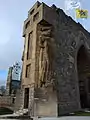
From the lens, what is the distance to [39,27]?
1171 centimetres

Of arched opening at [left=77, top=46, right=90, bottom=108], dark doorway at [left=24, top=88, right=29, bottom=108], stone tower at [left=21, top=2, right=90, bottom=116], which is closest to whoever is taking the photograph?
stone tower at [left=21, top=2, right=90, bottom=116]

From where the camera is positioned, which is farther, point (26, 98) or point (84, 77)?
point (84, 77)

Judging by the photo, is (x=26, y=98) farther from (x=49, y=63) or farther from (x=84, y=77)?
(x=84, y=77)

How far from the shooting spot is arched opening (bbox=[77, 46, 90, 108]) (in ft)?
52.6

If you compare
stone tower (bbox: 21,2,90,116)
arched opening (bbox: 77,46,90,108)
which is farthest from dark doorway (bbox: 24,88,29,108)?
arched opening (bbox: 77,46,90,108)

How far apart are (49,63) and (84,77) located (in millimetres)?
7655

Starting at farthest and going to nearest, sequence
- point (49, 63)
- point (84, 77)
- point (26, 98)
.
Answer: point (84, 77), point (26, 98), point (49, 63)

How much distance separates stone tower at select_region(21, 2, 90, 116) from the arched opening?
3.49 metres

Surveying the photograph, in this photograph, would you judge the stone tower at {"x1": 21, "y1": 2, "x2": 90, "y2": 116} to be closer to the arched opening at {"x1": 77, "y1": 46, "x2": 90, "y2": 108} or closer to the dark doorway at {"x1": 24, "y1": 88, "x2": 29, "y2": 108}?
the dark doorway at {"x1": 24, "y1": 88, "x2": 29, "y2": 108}

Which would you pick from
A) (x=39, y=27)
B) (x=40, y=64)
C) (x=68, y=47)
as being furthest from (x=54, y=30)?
(x=40, y=64)

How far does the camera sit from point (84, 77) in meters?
17.0

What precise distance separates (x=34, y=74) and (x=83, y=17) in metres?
10.1

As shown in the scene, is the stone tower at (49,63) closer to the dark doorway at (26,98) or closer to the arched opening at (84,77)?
the dark doorway at (26,98)

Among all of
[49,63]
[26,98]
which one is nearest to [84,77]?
[49,63]
